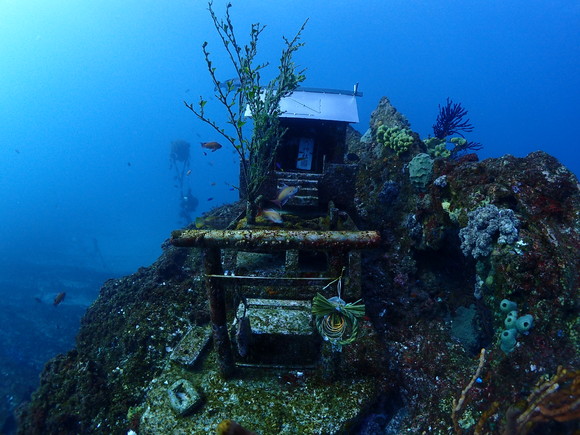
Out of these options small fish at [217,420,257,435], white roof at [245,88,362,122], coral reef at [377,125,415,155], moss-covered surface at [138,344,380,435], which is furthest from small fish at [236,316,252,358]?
coral reef at [377,125,415,155]

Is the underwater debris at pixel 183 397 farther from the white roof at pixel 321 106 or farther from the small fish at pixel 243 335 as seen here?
the white roof at pixel 321 106

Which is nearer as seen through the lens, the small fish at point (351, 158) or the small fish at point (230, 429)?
the small fish at point (230, 429)

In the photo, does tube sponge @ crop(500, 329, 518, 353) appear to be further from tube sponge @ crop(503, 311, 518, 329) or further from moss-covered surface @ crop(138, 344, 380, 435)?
moss-covered surface @ crop(138, 344, 380, 435)

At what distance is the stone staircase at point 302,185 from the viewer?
26.1ft

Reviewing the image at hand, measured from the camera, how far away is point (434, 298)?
22.3 ft

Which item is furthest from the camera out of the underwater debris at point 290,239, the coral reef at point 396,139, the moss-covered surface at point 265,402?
the coral reef at point 396,139

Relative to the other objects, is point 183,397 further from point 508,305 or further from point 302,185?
point 302,185

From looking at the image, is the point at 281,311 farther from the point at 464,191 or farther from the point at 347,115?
the point at 347,115

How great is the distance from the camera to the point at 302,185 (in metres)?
8.35

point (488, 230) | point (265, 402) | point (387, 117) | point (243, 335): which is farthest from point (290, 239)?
point (387, 117)

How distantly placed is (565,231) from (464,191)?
182 centimetres

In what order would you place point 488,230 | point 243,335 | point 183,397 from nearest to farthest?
point 183,397, point 243,335, point 488,230

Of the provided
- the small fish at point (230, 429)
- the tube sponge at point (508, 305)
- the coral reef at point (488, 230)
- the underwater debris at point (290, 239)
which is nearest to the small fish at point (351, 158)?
the coral reef at point (488, 230)

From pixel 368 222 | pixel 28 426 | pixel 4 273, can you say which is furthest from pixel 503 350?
pixel 4 273
